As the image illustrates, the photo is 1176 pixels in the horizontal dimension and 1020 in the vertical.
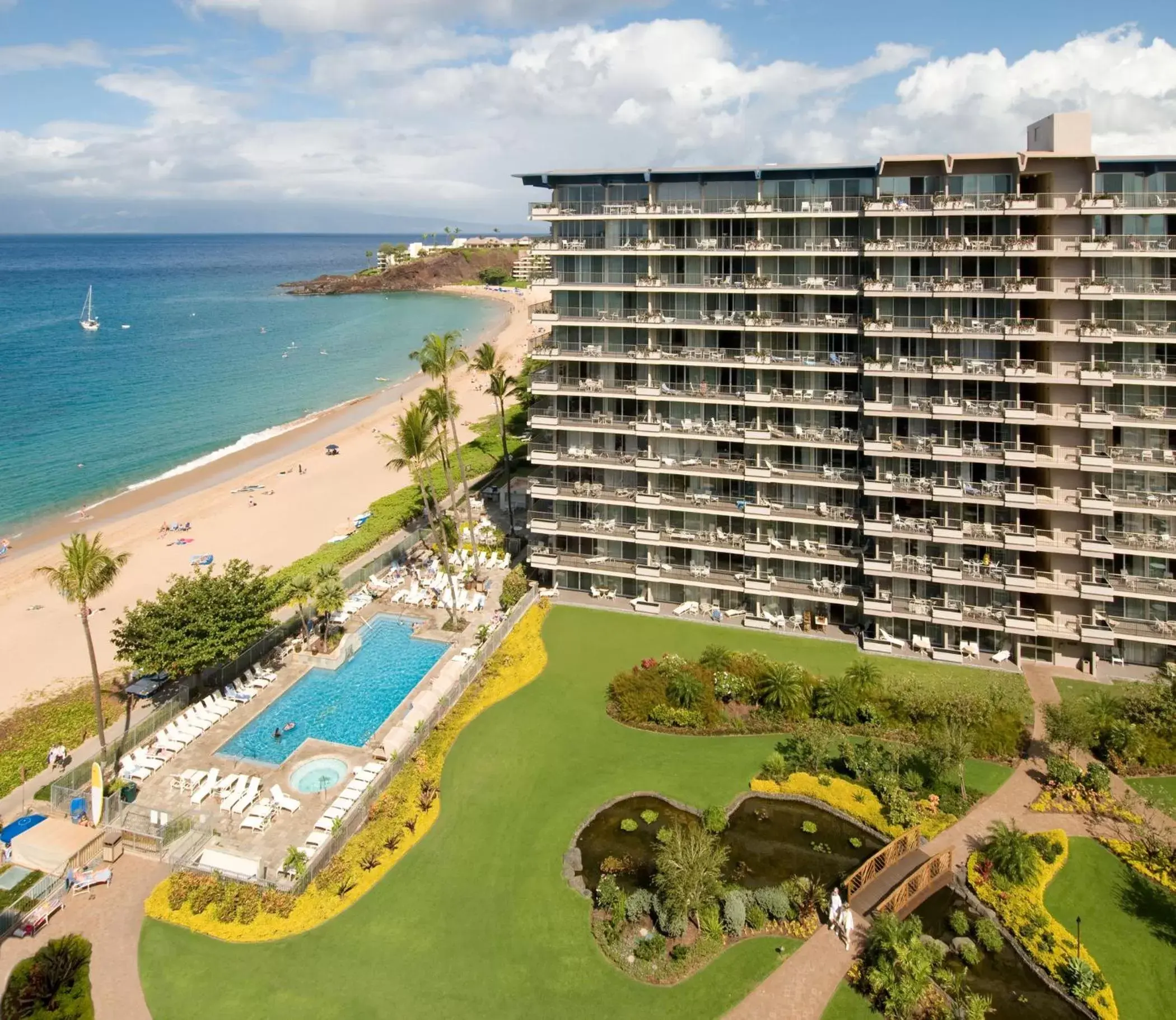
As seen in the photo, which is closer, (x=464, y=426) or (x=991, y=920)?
(x=991, y=920)

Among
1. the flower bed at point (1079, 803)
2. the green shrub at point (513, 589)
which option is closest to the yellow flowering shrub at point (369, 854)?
the green shrub at point (513, 589)

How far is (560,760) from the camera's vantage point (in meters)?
36.1

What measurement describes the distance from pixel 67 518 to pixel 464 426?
42810 millimetres

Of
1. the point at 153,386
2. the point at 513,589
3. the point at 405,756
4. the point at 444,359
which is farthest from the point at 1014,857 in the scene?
the point at 153,386

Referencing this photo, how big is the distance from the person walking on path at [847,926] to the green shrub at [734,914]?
10.4 ft

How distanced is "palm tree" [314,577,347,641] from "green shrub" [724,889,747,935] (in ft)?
88.5

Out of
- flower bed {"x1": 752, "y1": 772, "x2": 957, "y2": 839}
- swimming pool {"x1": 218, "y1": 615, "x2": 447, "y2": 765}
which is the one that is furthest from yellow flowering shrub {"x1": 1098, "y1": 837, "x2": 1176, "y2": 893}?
swimming pool {"x1": 218, "y1": 615, "x2": 447, "y2": 765}

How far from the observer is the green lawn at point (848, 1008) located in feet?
78.7

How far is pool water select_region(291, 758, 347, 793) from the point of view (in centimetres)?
3478

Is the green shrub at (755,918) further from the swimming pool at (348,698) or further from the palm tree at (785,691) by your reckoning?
the swimming pool at (348,698)

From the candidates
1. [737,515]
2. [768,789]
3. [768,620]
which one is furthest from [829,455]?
[768,789]

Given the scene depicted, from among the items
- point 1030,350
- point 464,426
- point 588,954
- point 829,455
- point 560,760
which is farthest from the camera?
point 464,426

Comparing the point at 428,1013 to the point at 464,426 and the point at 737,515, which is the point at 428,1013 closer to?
the point at 737,515

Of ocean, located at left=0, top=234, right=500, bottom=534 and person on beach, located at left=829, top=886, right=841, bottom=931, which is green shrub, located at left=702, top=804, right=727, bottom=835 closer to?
person on beach, located at left=829, top=886, right=841, bottom=931
